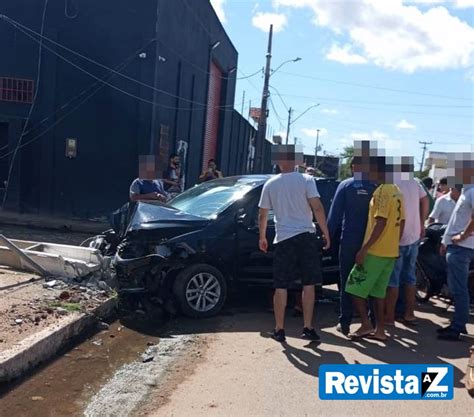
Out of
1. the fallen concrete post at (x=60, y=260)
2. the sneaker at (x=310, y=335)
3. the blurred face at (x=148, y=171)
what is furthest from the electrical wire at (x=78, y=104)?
the sneaker at (x=310, y=335)

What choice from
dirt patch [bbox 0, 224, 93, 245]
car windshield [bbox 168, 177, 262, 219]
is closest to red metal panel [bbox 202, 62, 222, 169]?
dirt patch [bbox 0, 224, 93, 245]

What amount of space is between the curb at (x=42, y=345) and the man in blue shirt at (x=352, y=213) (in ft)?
8.50

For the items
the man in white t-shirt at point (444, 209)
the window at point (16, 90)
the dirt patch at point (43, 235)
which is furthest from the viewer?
the window at point (16, 90)

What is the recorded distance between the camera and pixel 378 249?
17.4 feet

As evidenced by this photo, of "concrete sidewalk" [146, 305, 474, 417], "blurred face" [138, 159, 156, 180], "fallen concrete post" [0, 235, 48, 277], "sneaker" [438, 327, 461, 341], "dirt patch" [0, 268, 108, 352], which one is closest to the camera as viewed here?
"concrete sidewalk" [146, 305, 474, 417]

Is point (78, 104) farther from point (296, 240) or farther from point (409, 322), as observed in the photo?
point (409, 322)

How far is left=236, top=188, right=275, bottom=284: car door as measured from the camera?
253 inches

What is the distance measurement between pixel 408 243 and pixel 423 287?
6.10 ft

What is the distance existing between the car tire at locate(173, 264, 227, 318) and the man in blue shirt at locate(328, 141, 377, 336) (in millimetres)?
1394

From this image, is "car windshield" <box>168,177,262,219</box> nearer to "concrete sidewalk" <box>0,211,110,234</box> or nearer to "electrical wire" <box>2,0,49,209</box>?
"concrete sidewalk" <box>0,211,110,234</box>

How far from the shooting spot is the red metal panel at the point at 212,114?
22663mm

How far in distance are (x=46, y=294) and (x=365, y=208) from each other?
11.8 ft

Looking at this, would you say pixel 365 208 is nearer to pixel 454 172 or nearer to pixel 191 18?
pixel 454 172

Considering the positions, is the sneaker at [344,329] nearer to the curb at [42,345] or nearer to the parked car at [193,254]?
the parked car at [193,254]
